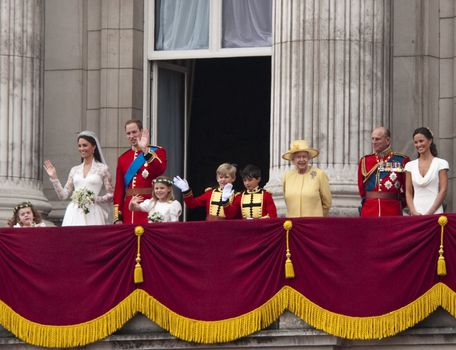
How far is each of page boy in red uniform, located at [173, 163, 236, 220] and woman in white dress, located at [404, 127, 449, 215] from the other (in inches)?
98.1

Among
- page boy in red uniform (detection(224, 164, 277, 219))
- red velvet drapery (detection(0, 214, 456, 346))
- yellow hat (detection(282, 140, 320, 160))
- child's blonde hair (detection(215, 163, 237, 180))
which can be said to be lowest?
red velvet drapery (detection(0, 214, 456, 346))

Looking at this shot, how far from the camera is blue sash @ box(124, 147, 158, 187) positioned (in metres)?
34.1

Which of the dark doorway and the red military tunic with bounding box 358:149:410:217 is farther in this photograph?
the dark doorway

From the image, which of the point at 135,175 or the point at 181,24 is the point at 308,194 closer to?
the point at 135,175

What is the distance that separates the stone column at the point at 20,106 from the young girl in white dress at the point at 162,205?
3294 mm

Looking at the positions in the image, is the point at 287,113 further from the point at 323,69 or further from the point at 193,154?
the point at 193,154

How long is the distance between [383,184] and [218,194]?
2361 mm

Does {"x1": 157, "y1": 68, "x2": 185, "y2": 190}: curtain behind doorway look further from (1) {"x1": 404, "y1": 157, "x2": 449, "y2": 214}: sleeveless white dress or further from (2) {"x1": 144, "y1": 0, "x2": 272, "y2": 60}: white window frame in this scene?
(1) {"x1": 404, "y1": 157, "x2": 449, "y2": 214}: sleeveless white dress

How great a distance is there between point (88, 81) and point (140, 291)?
7273 millimetres

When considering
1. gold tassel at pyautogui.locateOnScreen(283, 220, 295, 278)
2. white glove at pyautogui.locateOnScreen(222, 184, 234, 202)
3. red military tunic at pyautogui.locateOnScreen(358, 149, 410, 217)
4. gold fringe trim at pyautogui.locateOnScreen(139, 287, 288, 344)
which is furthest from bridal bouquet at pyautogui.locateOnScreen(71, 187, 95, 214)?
red military tunic at pyautogui.locateOnScreen(358, 149, 410, 217)

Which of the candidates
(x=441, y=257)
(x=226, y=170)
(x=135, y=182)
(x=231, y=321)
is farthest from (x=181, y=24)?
(x=441, y=257)

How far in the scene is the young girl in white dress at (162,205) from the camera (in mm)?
33062

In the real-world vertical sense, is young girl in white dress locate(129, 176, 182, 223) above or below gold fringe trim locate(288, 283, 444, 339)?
above

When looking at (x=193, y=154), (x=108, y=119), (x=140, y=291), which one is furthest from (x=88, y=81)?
(x=140, y=291)
